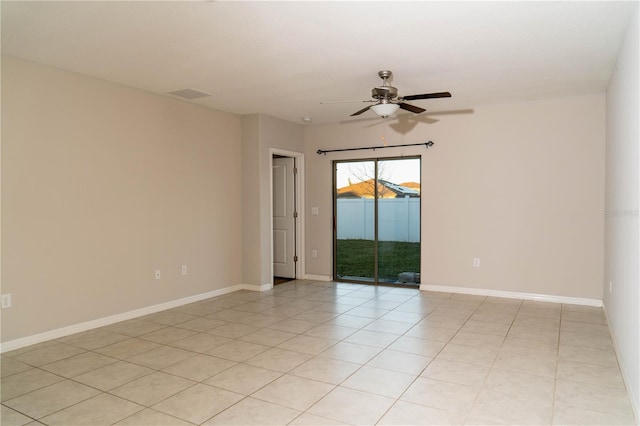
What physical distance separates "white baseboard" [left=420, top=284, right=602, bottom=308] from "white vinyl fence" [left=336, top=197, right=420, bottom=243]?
78 centimetres

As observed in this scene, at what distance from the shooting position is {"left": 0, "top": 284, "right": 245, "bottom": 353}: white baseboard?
Answer: 12.6 feet

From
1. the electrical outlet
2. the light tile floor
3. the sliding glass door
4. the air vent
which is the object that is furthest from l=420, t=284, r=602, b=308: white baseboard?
the electrical outlet

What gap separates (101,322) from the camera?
14.9 feet

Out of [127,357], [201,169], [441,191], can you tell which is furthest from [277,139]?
[127,357]

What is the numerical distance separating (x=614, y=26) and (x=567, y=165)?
8.36 ft

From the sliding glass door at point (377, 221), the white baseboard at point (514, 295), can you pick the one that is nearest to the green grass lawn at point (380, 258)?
the sliding glass door at point (377, 221)

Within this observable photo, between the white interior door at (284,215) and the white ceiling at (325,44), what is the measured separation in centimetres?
234

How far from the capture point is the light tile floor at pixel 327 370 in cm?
265

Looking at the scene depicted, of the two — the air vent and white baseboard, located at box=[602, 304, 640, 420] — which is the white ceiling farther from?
white baseboard, located at box=[602, 304, 640, 420]

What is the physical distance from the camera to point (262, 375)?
3234mm

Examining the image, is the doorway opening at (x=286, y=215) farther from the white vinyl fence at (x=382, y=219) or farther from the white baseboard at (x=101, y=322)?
the white baseboard at (x=101, y=322)

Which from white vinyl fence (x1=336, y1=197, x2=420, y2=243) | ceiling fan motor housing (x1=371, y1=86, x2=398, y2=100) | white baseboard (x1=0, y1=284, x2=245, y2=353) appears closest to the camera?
white baseboard (x1=0, y1=284, x2=245, y2=353)

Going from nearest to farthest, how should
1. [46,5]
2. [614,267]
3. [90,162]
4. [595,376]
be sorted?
1. [46,5]
2. [595,376]
3. [614,267]
4. [90,162]

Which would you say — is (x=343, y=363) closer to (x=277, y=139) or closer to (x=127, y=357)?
(x=127, y=357)
